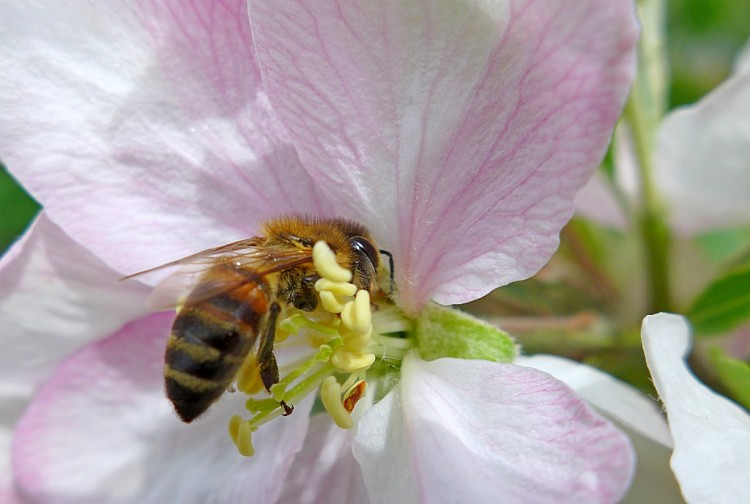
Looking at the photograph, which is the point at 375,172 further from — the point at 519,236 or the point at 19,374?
the point at 19,374

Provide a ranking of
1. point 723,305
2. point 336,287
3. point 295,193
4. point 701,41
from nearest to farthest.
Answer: point 336,287
point 295,193
point 723,305
point 701,41

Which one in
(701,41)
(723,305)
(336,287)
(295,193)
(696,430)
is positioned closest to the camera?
(696,430)

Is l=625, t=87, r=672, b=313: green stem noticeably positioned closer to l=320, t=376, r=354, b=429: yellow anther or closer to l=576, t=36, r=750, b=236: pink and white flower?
l=576, t=36, r=750, b=236: pink and white flower

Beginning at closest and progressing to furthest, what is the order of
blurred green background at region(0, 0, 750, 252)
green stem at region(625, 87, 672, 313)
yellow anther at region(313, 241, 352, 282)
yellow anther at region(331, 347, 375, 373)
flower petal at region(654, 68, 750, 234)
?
yellow anther at region(313, 241, 352, 282), yellow anther at region(331, 347, 375, 373), flower petal at region(654, 68, 750, 234), green stem at region(625, 87, 672, 313), blurred green background at region(0, 0, 750, 252)

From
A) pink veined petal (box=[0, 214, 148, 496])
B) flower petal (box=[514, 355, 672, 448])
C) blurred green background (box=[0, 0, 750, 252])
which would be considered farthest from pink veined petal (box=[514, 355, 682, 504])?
blurred green background (box=[0, 0, 750, 252])

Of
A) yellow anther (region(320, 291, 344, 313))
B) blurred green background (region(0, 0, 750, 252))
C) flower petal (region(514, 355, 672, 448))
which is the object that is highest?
yellow anther (region(320, 291, 344, 313))

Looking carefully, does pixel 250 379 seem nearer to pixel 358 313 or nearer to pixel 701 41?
pixel 358 313

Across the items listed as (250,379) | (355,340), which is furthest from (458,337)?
(250,379)
